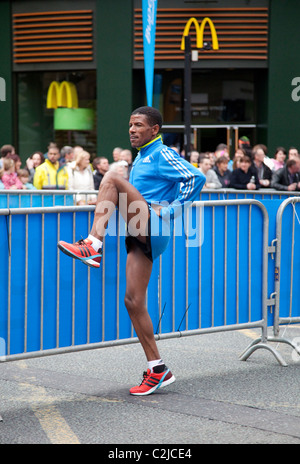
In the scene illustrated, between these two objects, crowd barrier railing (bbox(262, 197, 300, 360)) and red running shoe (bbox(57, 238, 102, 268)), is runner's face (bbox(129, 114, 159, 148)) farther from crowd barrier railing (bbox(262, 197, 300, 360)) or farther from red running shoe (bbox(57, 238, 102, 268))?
crowd barrier railing (bbox(262, 197, 300, 360))

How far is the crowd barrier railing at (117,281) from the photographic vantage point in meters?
5.59

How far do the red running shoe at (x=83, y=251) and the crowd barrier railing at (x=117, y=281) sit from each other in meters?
0.38

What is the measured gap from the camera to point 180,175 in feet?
18.6

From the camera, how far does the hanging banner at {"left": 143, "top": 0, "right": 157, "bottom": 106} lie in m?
15.0

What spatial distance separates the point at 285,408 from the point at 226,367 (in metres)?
1.27

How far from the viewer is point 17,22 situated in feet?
72.4

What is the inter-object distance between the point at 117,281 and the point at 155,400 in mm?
1002

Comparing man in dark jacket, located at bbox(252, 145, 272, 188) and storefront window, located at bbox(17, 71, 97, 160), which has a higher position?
storefront window, located at bbox(17, 71, 97, 160)

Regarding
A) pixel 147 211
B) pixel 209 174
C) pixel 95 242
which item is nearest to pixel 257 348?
pixel 147 211

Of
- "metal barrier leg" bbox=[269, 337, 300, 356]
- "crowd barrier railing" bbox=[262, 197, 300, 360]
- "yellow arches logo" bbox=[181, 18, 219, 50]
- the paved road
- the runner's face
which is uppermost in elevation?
"yellow arches logo" bbox=[181, 18, 219, 50]

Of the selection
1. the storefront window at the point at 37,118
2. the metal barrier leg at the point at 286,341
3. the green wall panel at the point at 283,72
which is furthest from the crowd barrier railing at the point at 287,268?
the storefront window at the point at 37,118

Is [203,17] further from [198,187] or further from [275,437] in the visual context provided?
[275,437]

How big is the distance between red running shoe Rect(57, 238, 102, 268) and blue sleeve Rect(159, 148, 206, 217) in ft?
1.89

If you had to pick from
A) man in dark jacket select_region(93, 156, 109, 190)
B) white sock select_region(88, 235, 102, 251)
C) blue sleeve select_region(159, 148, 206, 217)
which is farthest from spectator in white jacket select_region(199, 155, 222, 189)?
white sock select_region(88, 235, 102, 251)
